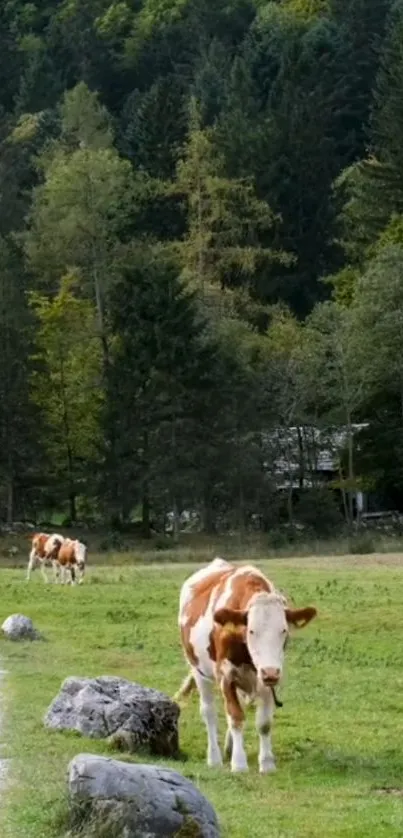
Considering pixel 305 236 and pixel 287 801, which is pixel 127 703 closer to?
pixel 287 801

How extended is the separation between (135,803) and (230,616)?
4265 millimetres

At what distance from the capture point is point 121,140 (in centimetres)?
11638

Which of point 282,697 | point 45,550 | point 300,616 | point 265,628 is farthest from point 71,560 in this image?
point 265,628

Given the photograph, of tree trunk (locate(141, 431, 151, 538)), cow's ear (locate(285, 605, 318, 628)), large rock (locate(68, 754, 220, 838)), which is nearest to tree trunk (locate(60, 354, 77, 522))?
tree trunk (locate(141, 431, 151, 538))

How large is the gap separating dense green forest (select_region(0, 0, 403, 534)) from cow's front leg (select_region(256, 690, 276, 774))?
59.0 m

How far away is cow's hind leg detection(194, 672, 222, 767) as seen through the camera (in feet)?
49.7

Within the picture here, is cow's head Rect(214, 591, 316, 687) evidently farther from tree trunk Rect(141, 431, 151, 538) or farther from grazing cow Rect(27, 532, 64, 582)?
tree trunk Rect(141, 431, 151, 538)

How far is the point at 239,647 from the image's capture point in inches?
571

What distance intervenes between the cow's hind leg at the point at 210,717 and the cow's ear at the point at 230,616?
4.31 feet

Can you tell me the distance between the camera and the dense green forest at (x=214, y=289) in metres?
76.5

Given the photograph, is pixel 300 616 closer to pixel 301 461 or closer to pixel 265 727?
pixel 265 727

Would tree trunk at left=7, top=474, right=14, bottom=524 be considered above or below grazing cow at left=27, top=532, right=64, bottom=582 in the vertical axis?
above

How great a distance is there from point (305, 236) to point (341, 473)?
2829cm

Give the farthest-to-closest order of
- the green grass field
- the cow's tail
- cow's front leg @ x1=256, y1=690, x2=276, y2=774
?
the cow's tail → cow's front leg @ x1=256, y1=690, x2=276, y2=774 → the green grass field
